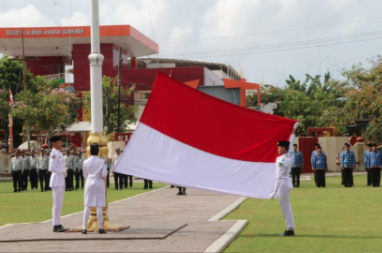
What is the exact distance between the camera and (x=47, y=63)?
90375 mm

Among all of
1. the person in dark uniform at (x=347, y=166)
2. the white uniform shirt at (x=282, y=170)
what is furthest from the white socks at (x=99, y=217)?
the person in dark uniform at (x=347, y=166)

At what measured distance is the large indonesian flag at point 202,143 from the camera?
42.5 ft

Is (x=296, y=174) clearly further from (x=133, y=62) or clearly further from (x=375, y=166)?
(x=133, y=62)

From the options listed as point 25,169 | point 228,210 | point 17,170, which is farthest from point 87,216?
point 25,169

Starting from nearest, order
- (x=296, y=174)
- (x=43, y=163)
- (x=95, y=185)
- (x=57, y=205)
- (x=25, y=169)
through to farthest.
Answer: (x=95, y=185), (x=57, y=205), (x=296, y=174), (x=43, y=163), (x=25, y=169)

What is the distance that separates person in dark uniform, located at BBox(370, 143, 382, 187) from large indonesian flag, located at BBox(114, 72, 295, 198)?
60.3ft

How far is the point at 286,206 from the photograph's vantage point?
13.2 m

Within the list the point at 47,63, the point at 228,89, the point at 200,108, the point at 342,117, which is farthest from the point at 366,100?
the point at 47,63

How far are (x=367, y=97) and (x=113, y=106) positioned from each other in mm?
22353

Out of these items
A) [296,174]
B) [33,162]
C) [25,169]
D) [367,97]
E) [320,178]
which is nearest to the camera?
[320,178]

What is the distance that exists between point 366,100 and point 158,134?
40624 millimetres

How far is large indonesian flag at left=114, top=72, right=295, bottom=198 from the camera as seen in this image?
12953mm

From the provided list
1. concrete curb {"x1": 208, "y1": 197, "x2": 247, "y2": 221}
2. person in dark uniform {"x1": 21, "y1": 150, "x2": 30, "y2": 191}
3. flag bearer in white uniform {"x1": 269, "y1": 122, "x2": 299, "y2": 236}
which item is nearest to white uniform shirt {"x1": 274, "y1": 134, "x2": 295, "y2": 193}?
flag bearer in white uniform {"x1": 269, "y1": 122, "x2": 299, "y2": 236}

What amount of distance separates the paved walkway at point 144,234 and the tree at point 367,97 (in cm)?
3408
